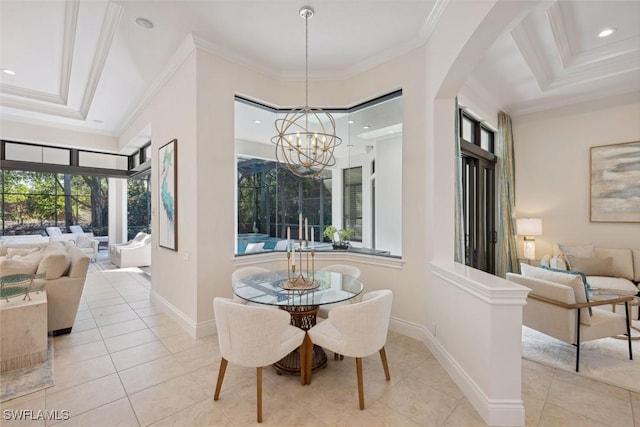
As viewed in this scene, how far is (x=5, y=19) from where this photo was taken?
3.07m

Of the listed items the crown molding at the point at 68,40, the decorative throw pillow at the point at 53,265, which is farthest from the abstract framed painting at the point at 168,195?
the crown molding at the point at 68,40

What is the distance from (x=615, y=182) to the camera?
15.2 feet

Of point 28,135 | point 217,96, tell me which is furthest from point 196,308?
point 28,135

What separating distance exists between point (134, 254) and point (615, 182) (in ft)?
33.8

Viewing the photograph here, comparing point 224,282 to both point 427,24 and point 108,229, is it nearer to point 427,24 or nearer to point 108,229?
point 427,24

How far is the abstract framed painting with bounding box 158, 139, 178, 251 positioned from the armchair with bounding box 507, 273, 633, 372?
4300 mm

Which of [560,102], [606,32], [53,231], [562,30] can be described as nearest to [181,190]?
[562,30]

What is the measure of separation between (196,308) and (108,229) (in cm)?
861

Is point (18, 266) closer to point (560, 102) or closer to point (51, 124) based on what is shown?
point (51, 124)

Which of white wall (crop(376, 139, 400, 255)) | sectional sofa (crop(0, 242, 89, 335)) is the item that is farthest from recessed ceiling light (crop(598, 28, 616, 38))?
sectional sofa (crop(0, 242, 89, 335))

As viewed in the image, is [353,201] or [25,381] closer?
[25,381]

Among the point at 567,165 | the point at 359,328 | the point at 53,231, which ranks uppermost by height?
the point at 567,165

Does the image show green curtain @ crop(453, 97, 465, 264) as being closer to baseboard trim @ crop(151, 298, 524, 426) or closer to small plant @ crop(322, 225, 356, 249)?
baseboard trim @ crop(151, 298, 524, 426)

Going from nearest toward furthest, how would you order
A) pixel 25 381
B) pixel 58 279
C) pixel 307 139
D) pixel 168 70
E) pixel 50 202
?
pixel 25 381
pixel 307 139
pixel 58 279
pixel 168 70
pixel 50 202
